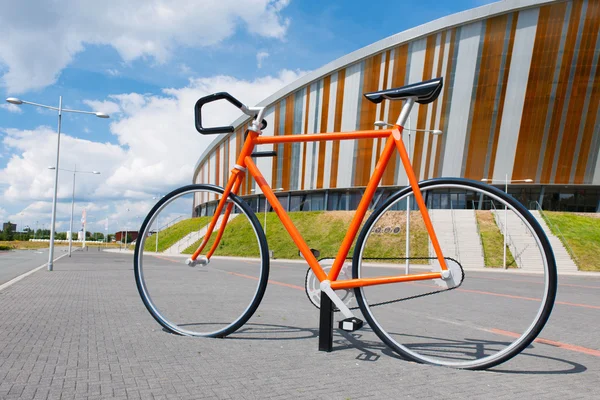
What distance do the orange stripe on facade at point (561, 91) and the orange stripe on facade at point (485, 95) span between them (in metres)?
4.41

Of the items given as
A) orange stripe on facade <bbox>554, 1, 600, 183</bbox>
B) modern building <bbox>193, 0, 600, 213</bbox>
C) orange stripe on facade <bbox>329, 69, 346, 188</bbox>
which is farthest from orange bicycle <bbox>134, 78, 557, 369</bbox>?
orange stripe on facade <bbox>329, 69, 346, 188</bbox>

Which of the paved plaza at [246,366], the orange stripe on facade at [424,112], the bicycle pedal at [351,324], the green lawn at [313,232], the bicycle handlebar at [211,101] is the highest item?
the orange stripe on facade at [424,112]

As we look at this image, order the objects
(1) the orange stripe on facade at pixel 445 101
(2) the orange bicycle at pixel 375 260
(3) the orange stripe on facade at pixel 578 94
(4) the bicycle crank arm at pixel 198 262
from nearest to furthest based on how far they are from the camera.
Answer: (2) the orange bicycle at pixel 375 260 → (4) the bicycle crank arm at pixel 198 262 → (3) the orange stripe on facade at pixel 578 94 → (1) the orange stripe on facade at pixel 445 101

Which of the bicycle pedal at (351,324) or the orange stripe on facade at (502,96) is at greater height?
the orange stripe on facade at (502,96)

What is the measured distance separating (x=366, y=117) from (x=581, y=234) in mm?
21150

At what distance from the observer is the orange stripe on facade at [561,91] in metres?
38.3

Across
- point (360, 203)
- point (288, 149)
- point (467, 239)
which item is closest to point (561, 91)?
point (467, 239)

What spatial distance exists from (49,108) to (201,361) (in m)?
19.6

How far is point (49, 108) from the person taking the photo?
66.1 ft

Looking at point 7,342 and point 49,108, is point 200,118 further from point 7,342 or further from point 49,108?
point 49,108

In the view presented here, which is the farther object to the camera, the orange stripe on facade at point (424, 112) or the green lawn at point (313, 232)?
the orange stripe on facade at point (424, 112)

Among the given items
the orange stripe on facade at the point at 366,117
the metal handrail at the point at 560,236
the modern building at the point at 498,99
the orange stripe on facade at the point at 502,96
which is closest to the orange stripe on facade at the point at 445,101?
the modern building at the point at 498,99

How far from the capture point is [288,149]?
54.0 meters

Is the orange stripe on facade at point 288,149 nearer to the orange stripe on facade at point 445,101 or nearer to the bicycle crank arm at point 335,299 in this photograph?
the orange stripe on facade at point 445,101
